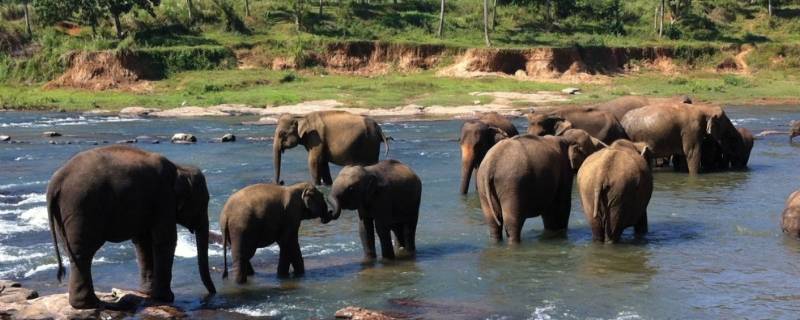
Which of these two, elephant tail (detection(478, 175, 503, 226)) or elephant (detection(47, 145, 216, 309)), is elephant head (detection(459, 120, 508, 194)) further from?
elephant (detection(47, 145, 216, 309))

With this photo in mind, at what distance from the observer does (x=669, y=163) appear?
78.3 feet

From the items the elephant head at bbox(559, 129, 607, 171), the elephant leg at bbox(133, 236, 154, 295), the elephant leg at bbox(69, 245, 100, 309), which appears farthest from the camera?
the elephant head at bbox(559, 129, 607, 171)

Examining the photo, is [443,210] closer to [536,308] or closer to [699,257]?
[699,257]

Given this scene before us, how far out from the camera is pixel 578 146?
1467 centimetres

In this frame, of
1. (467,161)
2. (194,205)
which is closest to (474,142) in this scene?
(467,161)

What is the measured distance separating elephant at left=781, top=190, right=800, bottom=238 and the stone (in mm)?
6474

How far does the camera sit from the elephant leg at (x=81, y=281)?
990 centimetres

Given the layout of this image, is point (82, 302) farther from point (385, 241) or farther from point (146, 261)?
point (385, 241)

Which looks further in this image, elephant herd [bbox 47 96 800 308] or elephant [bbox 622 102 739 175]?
elephant [bbox 622 102 739 175]

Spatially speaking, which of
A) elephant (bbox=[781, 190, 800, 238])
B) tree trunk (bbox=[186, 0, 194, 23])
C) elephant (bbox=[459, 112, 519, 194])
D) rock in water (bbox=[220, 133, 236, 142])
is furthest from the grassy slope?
elephant (bbox=[781, 190, 800, 238])

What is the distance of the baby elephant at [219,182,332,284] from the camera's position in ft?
37.1

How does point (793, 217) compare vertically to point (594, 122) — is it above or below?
below

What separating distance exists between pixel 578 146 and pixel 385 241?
11.5ft

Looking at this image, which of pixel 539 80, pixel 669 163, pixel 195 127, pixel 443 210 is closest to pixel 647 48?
pixel 539 80
